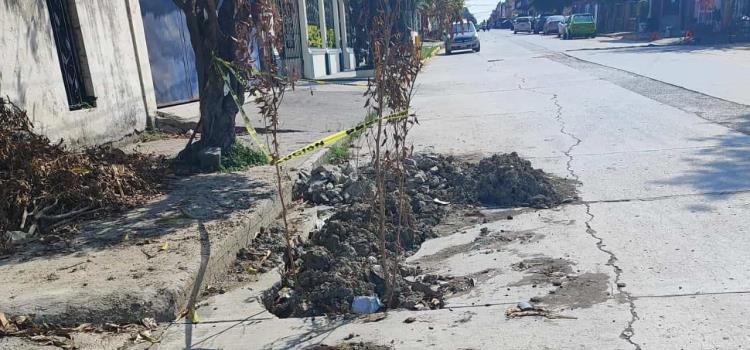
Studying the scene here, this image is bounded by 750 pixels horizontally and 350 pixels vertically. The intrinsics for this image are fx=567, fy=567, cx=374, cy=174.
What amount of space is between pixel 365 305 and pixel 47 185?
9.92 feet

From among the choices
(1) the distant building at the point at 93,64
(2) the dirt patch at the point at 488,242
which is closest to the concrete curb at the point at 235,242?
(1) the distant building at the point at 93,64

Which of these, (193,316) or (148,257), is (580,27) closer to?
(148,257)

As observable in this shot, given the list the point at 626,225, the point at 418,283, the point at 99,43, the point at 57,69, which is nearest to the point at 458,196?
the point at 626,225

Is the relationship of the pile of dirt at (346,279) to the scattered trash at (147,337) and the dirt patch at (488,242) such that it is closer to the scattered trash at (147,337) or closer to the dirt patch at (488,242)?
the dirt patch at (488,242)

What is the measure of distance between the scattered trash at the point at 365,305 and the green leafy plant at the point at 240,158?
3245mm

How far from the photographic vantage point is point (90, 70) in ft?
25.1

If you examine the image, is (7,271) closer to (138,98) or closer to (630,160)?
(138,98)

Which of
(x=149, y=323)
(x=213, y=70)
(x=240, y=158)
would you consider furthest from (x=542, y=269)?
(x=213, y=70)

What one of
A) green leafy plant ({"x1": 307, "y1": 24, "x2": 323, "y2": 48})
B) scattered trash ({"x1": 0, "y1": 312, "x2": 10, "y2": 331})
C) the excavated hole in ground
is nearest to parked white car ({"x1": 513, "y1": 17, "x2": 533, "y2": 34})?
green leafy plant ({"x1": 307, "y1": 24, "x2": 323, "y2": 48})

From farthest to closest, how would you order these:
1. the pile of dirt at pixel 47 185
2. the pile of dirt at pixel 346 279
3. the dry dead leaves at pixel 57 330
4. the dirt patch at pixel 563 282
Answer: the pile of dirt at pixel 47 185, the pile of dirt at pixel 346 279, the dirt patch at pixel 563 282, the dry dead leaves at pixel 57 330

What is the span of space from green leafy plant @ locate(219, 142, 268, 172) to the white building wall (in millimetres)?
2035

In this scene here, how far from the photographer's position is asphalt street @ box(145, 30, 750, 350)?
10.3 feet

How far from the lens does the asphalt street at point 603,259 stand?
3131 mm

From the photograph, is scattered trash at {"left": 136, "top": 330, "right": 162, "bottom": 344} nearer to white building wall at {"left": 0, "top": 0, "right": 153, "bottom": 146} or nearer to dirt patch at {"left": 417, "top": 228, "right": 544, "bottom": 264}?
dirt patch at {"left": 417, "top": 228, "right": 544, "bottom": 264}
